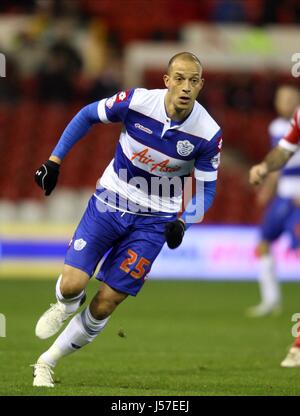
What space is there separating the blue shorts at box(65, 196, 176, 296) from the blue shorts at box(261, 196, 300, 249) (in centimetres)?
590

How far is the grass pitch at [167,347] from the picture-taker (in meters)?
7.71

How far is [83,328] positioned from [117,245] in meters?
0.64

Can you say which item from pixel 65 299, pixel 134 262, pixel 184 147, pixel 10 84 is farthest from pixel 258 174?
pixel 10 84

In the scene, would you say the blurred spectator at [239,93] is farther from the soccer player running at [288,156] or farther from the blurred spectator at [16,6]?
the soccer player running at [288,156]

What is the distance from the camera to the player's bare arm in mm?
8688

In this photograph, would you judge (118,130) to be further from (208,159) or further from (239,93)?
(208,159)

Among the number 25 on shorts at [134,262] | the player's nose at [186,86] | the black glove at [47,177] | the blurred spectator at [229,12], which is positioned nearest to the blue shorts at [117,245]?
the number 25 on shorts at [134,262]

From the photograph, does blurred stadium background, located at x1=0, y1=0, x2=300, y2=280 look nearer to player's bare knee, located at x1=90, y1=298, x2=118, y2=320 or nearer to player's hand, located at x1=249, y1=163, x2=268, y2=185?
player's hand, located at x1=249, y1=163, x2=268, y2=185

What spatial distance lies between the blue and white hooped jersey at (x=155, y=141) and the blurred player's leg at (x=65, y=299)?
2.49 ft

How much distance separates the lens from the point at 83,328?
25.2ft

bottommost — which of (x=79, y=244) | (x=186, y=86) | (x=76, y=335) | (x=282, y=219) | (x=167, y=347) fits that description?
(x=282, y=219)
